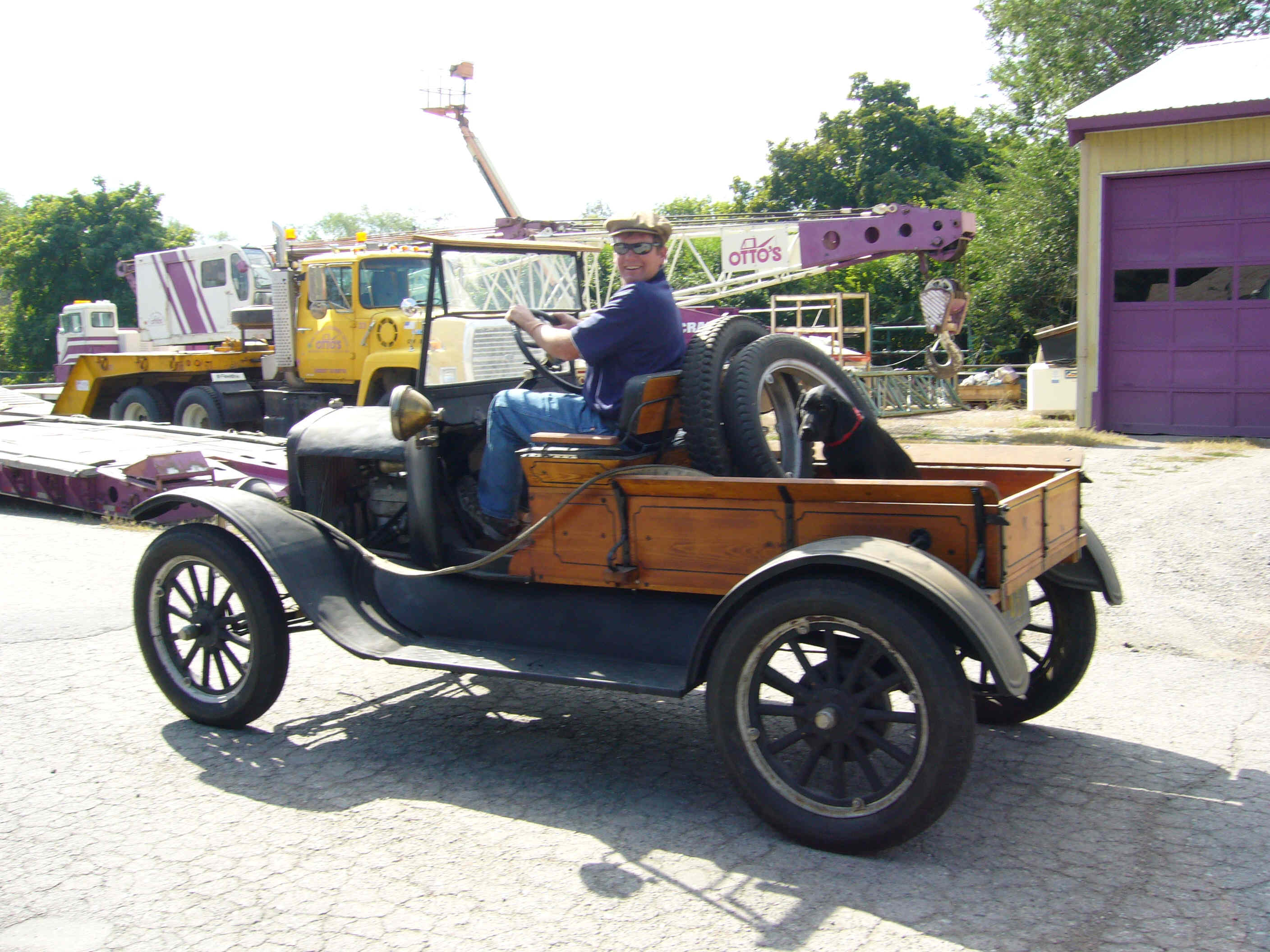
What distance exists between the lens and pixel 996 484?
4234mm

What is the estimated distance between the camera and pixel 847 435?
3779mm

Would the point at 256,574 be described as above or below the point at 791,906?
above

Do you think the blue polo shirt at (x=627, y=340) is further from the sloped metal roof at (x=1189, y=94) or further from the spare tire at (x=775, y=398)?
the sloped metal roof at (x=1189, y=94)

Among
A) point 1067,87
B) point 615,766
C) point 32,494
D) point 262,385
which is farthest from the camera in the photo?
point 1067,87

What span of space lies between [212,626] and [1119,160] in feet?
39.5

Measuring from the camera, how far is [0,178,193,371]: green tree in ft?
141

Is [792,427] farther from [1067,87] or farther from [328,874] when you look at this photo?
[1067,87]

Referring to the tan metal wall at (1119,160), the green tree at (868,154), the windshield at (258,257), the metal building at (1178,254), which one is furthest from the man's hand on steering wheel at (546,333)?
the green tree at (868,154)

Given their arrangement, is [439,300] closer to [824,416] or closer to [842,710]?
[824,416]

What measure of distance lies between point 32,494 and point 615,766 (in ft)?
28.5

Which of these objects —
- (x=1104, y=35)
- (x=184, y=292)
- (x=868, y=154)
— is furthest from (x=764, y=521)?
(x=868, y=154)

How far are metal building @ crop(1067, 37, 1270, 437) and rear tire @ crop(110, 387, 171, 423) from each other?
41.6 ft

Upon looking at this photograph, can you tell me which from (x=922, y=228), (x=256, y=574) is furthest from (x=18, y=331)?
(x=256, y=574)

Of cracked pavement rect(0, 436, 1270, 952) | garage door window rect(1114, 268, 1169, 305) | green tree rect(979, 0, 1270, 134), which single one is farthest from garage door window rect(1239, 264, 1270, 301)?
green tree rect(979, 0, 1270, 134)
